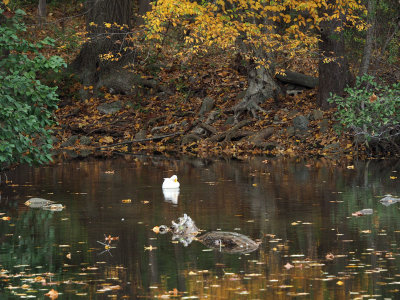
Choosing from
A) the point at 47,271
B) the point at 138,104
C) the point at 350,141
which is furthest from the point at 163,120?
the point at 47,271

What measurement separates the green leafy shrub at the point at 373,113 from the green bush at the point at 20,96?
9.12 metres

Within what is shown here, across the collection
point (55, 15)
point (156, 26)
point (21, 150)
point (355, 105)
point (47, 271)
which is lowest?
point (47, 271)

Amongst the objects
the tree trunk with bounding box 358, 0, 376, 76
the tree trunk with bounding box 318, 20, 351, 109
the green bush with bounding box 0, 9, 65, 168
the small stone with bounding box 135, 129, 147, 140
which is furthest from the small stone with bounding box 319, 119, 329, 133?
the green bush with bounding box 0, 9, 65, 168

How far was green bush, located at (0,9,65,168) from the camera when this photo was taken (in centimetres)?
1488

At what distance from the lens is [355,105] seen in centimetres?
2303

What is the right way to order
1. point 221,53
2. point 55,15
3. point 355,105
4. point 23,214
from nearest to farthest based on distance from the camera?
point 23,214, point 355,105, point 221,53, point 55,15

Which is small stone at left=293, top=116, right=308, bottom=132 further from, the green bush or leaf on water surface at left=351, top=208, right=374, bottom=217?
leaf on water surface at left=351, top=208, right=374, bottom=217

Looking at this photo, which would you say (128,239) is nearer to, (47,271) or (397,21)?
(47,271)

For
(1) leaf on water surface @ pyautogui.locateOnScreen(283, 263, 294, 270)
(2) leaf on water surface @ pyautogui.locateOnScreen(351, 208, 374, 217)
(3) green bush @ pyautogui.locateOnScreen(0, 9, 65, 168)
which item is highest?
(3) green bush @ pyautogui.locateOnScreen(0, 9, 65, 168)

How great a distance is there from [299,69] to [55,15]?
15970 millimetres

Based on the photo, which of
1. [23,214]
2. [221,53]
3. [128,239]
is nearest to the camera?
[128,239]

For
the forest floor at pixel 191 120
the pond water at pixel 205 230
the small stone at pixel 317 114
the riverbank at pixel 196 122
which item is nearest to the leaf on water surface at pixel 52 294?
the pond water at pixel 205 230

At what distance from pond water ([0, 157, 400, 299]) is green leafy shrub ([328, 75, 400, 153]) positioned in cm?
236

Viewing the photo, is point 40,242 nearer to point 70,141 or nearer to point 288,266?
point 288,266
